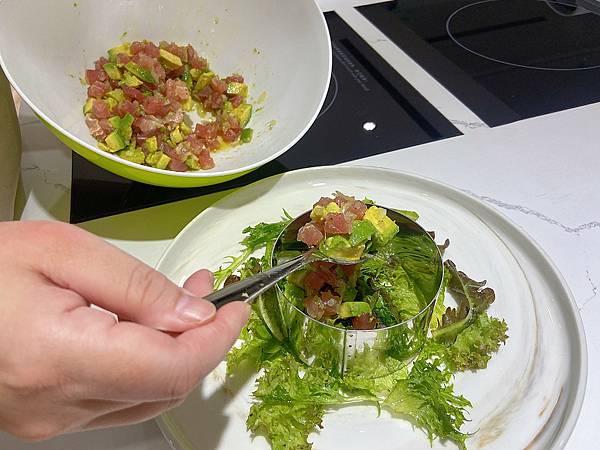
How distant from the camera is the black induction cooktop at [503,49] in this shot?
145 cm

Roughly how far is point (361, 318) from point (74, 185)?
0.67 m

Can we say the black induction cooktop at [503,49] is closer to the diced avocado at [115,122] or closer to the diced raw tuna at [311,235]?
the diced raw tuna at [311,235]

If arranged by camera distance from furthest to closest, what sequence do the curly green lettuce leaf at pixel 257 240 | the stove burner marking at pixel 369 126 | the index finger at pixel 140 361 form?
the stove burner marking at pixel 369 126
the curly green lettuce leaf at pixel 257 240
the index finger at pixel 140 361

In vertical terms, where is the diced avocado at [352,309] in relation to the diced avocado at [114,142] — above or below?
below

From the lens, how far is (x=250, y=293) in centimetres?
70

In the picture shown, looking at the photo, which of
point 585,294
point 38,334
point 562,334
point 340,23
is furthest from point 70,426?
point 340,23

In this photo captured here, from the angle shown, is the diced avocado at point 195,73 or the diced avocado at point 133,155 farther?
the diced avocado at point 195,73

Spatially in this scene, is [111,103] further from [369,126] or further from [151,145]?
[369,126]

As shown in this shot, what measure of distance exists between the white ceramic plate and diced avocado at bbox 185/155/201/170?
0.11m

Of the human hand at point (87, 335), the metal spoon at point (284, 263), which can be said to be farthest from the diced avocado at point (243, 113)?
the human hand at point (87, 335)

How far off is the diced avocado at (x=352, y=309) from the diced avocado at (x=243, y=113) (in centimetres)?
52

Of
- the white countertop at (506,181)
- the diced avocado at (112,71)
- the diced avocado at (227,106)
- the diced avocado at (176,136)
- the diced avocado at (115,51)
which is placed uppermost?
the diced avocado at (115,51)

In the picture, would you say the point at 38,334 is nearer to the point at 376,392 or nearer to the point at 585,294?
the point at 376,392

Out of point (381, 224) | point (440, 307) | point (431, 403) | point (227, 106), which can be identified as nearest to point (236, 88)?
point (227, 106)
